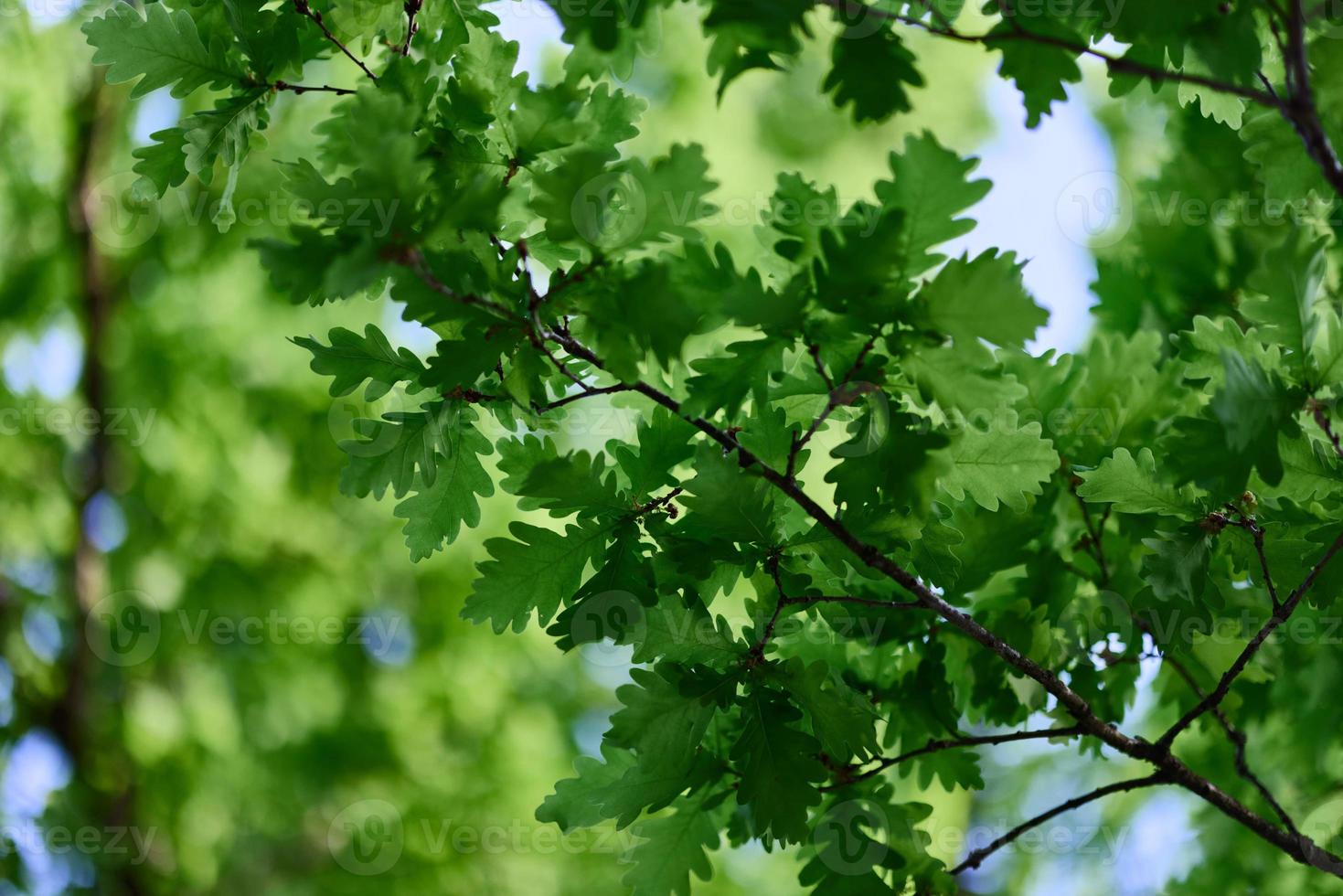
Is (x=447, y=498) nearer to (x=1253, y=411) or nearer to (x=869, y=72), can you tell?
(x=869, y=72)

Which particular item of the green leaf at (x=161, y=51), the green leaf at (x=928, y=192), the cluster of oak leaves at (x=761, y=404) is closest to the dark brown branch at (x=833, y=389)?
the cluster of oak leaves at (x=761, y=404)

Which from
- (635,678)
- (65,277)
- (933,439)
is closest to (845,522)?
(933,439)

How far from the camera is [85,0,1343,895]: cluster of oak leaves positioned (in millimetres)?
1159

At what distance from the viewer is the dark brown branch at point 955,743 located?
1521 millimetres

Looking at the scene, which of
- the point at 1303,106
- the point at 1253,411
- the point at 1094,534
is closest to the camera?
the point at 1303,106

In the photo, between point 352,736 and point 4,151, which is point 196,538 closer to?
point 352,736

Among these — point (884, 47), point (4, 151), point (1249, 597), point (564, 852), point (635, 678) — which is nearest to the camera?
point (884, 47)

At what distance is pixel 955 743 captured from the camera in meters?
1.63

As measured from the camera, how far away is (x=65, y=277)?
4.93 m

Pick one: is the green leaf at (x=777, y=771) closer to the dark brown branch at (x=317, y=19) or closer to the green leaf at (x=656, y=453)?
the green leaf at (x=656, y=453)

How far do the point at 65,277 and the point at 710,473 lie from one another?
15.9 ft

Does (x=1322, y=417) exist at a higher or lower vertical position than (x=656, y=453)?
lower

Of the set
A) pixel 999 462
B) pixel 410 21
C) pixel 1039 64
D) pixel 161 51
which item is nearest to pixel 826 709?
pixel 999 462

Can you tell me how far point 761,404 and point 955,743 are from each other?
27.8 inches
